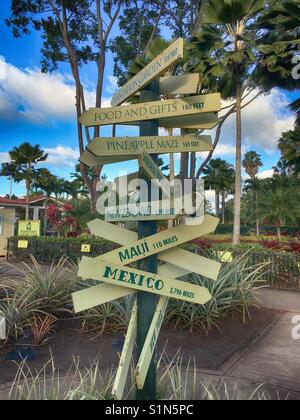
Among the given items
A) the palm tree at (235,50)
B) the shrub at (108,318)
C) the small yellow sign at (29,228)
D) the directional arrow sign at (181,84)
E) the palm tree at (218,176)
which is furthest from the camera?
the palm tree at (218,176)

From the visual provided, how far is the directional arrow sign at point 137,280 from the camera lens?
2562mm

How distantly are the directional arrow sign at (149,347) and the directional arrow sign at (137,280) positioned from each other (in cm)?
13

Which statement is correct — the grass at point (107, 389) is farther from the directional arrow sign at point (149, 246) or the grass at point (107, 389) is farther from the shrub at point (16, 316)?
the shrub at point (16, 316)

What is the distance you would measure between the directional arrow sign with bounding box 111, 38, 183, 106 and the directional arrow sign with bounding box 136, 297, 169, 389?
5.59 feet

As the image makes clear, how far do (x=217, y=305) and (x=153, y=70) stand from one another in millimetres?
3901

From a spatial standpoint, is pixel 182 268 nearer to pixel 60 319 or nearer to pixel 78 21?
pixel 60 319

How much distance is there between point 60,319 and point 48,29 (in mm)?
18768

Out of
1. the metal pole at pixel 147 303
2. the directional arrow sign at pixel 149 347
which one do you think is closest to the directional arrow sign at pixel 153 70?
the metal pole at pixel 147 303

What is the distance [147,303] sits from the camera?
273 cm

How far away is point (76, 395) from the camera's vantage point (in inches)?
101

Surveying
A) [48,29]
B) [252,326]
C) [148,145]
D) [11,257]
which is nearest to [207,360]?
[252,326]

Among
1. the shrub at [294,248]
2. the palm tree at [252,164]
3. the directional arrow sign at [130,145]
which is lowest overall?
the shrub at [294,248]

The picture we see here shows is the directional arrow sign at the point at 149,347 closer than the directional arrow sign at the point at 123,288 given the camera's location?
Yes

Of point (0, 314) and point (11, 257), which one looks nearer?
point (0, 314)
